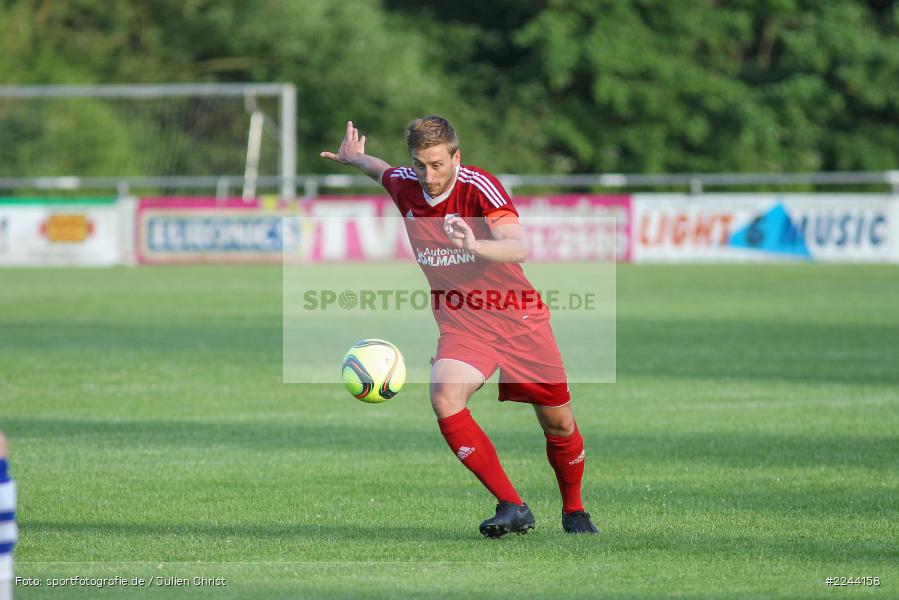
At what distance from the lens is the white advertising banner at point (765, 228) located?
29.3 meters

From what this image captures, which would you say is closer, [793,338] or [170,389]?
[170,389]

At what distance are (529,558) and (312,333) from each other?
12.2 meters

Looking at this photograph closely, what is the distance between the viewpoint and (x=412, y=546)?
264 inches

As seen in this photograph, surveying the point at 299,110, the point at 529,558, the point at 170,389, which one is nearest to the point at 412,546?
the point at 529,558

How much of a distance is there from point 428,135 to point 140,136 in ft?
99.9

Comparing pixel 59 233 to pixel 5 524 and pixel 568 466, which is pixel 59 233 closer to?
pixel 568 466

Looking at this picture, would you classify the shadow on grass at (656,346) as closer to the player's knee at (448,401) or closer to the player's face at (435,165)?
the player's knee at (448,401)

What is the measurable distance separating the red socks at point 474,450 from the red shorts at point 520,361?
219 millimetres

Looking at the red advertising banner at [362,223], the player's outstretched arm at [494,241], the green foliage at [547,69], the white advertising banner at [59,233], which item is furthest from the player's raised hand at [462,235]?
the green foliage at [547,69]

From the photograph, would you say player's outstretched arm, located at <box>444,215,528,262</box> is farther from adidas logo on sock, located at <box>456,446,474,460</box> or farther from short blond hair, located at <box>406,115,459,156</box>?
adidas logo on sock, located at <box>456,446,474,460</box>

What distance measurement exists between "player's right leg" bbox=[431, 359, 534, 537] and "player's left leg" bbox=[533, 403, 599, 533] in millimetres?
281

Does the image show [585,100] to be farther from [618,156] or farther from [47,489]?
[47,489]

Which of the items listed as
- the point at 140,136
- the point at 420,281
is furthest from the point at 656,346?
the point at 140,136

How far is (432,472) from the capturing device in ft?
29.3
